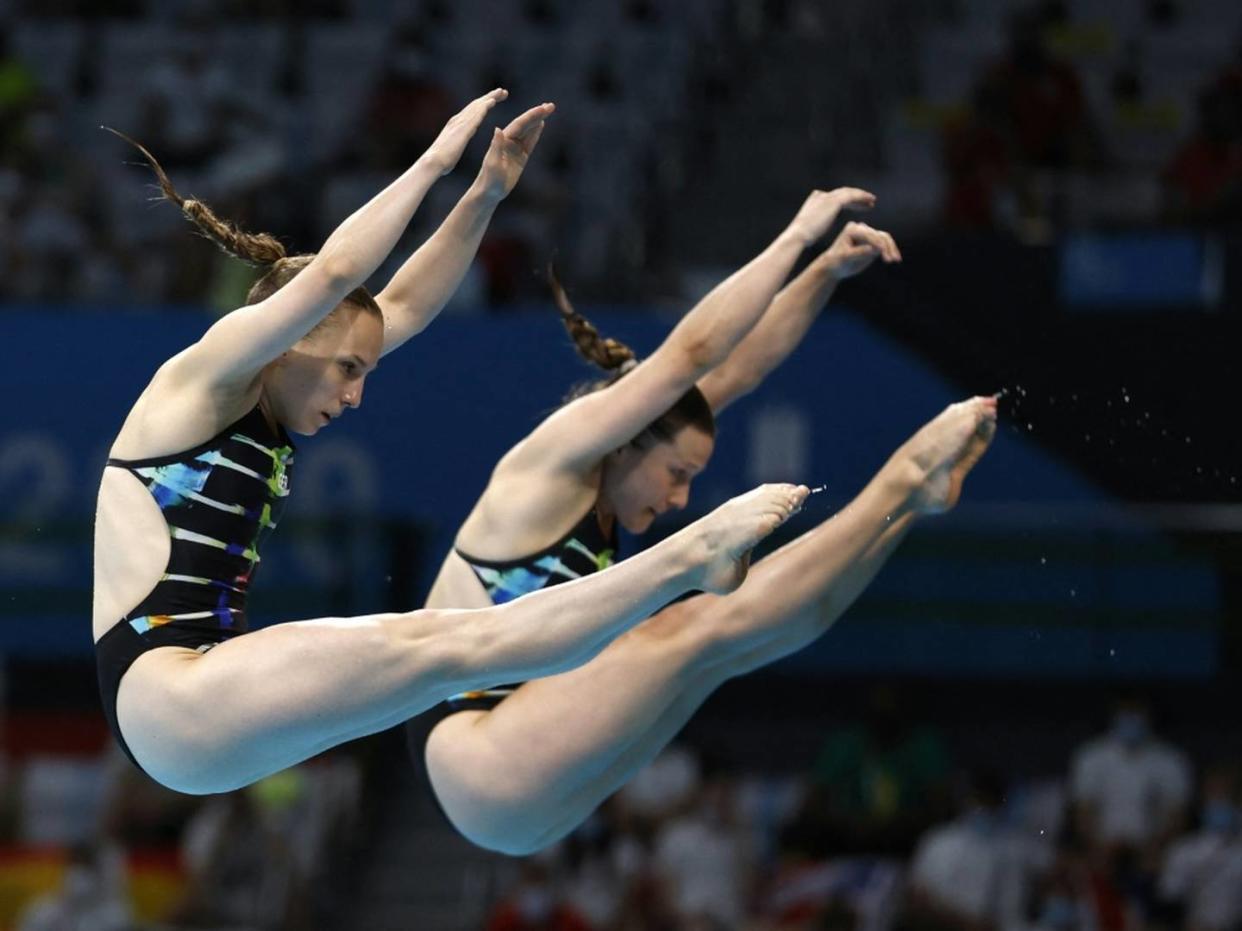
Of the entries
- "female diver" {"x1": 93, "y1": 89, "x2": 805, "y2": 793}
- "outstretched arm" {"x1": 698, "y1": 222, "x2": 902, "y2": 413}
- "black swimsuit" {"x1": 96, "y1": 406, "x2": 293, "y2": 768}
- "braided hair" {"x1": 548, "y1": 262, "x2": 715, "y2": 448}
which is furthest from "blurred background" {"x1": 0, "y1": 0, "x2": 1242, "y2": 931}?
"black swimsuit" {"x1": 96, "y1": 406, "x2": 293, "y2": 768}

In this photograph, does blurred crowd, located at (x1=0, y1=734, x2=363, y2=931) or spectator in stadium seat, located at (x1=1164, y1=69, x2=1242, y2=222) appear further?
spectator in stadium seat, located at (x1=1164, y1=69, x2=1242, y2=222)

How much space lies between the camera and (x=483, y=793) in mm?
5348

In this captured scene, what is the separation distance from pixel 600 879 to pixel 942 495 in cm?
452

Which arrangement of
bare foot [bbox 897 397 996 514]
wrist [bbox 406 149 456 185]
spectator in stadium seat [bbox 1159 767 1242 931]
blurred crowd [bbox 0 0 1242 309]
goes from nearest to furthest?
wrist [bbox 406 149 456 185] < bare foot [bbox 897 397 996 514] < spectator in stadium seat [bbox 1159 767 1242 931] < blurred crowd [bbox 0 0 1242 309]

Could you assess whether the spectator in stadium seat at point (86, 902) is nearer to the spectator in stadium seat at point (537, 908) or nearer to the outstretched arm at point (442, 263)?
the spectator in stadium seat at point (537, 908)

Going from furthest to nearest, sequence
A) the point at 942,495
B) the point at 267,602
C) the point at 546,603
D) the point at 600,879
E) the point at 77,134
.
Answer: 1. the point at 77,134
2. the point at 267,602
3. the point at 600,879
4. the point at 942,495
5. the point at 546,603

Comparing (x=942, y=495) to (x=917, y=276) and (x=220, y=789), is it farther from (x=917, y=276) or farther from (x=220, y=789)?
(x=917, y=276)

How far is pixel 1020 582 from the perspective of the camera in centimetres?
949

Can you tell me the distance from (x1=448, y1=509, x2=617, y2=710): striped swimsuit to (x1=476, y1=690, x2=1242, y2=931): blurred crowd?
141 inches

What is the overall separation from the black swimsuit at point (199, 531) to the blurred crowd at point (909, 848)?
4.64 metres

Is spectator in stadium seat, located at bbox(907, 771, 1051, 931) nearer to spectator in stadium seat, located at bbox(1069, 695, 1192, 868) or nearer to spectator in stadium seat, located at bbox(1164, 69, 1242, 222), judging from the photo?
spectator in stadium seat, located at bbox(1069, 695, 1192, 868)

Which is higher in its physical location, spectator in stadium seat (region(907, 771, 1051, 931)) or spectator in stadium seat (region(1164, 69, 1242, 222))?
spectator in stadium seat (region(1164, 69, 1242, 222))

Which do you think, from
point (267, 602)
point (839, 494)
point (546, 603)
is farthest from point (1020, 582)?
point (546, 603)

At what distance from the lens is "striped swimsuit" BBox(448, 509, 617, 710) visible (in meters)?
5.50
